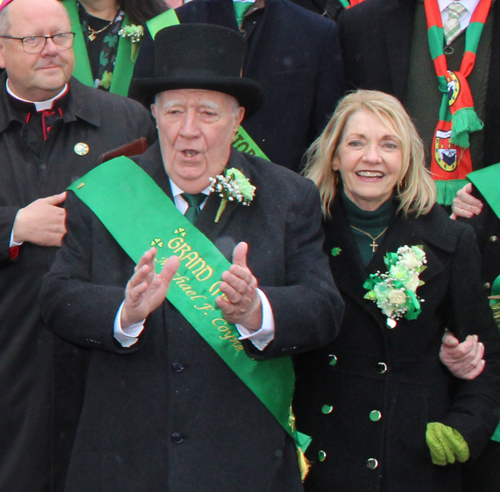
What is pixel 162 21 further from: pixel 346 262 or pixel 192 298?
pixel 192 298

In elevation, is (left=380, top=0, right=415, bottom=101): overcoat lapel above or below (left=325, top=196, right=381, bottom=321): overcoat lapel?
above

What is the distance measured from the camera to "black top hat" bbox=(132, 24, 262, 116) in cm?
295

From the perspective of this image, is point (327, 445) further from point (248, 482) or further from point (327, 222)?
point (327, 222)

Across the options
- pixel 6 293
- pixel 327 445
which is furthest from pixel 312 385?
pixel 6 293

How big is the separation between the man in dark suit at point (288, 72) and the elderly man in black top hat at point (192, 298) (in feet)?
3.53

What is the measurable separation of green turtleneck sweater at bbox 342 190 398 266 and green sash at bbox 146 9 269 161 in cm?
65

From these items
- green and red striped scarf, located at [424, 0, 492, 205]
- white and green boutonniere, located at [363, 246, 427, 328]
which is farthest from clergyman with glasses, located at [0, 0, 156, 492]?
green and red striped scarf, located at [424, 0, 492, 205]

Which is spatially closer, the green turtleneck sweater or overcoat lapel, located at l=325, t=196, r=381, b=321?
overcoat lapel, located at l=325, t=196, r=381, b=321

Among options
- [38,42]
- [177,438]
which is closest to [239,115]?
[38,42]

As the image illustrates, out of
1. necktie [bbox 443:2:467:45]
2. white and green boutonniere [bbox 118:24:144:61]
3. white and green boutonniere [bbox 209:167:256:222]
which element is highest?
necktie [bbox 443:2:467:45]

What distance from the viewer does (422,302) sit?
11.3ft

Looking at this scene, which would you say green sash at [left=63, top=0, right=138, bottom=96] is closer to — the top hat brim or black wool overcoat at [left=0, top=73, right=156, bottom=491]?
black wool overcoat at [left=0, top=73, right=156, bottom=491]

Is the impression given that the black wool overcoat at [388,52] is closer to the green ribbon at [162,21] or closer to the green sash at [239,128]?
the green sash at [239,128]

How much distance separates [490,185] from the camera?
384 centimetres
